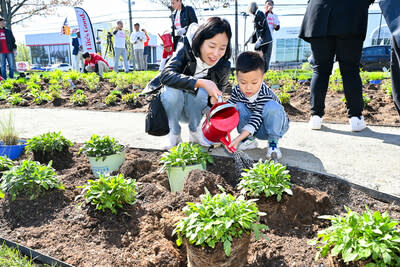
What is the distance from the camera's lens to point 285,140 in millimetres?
3316

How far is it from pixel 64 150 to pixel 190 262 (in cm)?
187

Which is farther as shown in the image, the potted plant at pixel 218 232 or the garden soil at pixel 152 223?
the garden soil at pixel 152 223

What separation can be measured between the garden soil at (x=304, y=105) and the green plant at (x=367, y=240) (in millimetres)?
3186

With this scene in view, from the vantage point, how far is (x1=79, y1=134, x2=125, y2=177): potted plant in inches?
97.0

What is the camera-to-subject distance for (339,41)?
326 cm

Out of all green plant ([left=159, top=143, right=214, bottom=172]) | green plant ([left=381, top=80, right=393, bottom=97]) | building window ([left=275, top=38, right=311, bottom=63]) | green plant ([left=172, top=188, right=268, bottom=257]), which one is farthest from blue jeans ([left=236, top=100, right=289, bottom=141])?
building window ([left=275, top=38, right=311, bottom=63])

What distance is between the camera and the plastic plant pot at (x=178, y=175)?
7.11 feet

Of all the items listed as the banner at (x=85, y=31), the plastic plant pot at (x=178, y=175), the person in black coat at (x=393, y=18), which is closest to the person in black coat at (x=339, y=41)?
the person in black coat at (x=393, y=18)

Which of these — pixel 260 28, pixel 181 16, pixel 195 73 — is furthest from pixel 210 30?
pixel 260 28

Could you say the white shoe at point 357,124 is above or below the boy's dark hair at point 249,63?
below

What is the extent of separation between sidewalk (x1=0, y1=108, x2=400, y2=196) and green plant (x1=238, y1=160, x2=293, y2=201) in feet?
2.30

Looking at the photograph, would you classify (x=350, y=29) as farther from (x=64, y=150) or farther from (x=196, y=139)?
(x=64, y=150)

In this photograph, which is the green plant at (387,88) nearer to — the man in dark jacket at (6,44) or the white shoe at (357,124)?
the white shoe at (357,124)

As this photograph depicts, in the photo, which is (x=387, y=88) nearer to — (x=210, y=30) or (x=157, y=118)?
(x=210, y=30)
